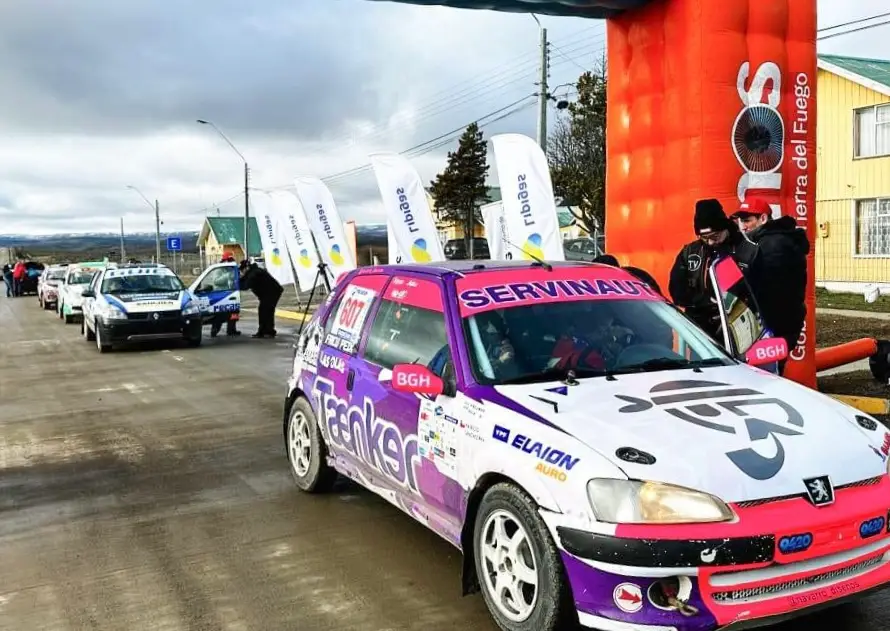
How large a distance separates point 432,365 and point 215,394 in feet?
22.9

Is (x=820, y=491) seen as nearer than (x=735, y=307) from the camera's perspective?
Yes

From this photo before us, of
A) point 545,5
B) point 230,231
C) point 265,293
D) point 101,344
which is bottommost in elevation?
point 101,344

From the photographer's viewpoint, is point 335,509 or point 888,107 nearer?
point 335,509

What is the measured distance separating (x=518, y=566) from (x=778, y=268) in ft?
11.3

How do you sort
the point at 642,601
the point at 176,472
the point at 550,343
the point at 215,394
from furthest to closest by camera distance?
the point at 215,394 < the point at 176,472 < the point at 550,343 < the point at 642,601

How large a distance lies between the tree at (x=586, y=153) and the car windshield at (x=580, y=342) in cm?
2843

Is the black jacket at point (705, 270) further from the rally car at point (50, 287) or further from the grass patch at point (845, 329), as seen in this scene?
the rally car at point (50, 287)

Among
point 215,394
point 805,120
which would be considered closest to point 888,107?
point 805,120

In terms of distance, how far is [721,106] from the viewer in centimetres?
841

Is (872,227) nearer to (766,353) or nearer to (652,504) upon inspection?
(766,353)

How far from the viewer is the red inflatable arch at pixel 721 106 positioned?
8.44m

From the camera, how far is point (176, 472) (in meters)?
6.88

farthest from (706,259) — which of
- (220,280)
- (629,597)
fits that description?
(220,280)

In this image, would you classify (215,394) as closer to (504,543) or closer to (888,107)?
(504,543)
